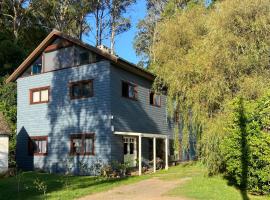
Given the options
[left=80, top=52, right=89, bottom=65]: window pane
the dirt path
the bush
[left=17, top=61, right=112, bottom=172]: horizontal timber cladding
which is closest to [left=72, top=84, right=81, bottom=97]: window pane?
[left=17, top=61, right=112, bottom=172]: horizontal timber cladding

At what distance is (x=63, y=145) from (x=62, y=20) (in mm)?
24403

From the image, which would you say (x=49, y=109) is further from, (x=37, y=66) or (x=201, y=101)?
→ (x=201, y=101)

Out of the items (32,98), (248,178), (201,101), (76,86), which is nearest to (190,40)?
(201,101)

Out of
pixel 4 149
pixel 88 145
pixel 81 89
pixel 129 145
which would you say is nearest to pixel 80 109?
pixel 81 89

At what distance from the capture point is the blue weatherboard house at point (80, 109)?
931 inches

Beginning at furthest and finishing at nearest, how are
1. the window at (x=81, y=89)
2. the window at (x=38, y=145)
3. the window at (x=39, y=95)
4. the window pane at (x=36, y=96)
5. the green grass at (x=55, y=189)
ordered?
1. the window pane at (x=36, y=96)
2. the window at (x=39, y=95)
3. the window at (x=38, y=145)
4. the window at (x=81, y=89)
5. the green grass at (x=55, y=189)

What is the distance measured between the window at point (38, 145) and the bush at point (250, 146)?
1441 centimetres

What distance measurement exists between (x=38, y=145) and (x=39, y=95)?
11.3 feet

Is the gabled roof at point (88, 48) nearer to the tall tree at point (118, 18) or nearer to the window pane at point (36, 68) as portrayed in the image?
the window pane at point (36, 68)

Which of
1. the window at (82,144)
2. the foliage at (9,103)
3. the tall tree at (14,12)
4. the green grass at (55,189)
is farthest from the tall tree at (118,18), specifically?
the green grass at (55,189)

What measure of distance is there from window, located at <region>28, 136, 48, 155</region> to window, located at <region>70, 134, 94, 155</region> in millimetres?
2453

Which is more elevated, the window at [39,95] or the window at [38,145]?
the window at [39,95]

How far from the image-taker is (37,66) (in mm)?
27609

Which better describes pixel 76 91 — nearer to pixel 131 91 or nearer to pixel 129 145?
pixel 131 91
